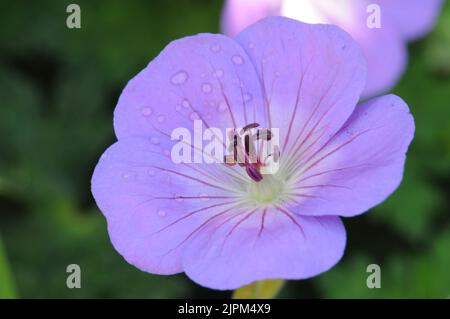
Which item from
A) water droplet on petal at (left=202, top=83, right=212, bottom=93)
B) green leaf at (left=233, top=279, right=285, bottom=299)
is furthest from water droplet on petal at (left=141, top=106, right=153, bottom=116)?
green leaf at (left=233, top=279, right=285, bottom=299)

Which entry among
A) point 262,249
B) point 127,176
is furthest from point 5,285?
point 262,249

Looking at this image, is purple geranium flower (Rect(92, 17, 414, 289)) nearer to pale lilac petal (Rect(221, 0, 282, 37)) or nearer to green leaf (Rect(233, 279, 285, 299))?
green leaf (Rect(233, 279, 285, 299))

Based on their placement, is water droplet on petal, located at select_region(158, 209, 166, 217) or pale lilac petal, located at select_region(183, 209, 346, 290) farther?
water droplet on petal, located at select_region(158, 209, 166, 217)

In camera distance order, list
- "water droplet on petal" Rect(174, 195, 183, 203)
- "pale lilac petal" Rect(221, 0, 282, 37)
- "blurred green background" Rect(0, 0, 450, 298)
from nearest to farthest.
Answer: "water droplet on petal" Rect(174, 195, 183, 203) → "pale lilac petal" Rect(221, 0, 282, 37) → "blurred green background" Rect(0, 0, 450, 298)

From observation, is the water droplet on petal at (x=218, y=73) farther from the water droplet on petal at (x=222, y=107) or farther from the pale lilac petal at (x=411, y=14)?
the pale lilac petal at (x=411, y=14)
